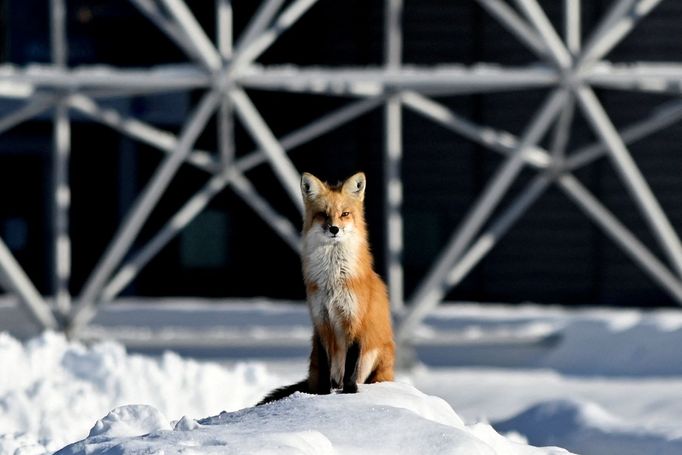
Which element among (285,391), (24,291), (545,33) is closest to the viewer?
(285,391)

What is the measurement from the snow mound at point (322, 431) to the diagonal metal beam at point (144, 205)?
562 centimetres

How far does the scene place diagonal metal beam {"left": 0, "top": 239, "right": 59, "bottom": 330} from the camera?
12055 mm

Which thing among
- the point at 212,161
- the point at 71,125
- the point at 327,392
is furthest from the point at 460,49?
the point at 327,392

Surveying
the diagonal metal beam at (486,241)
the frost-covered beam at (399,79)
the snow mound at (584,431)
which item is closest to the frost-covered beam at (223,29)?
the frost-covered beam at (399,79)

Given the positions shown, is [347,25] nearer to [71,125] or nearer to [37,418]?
[71,125]

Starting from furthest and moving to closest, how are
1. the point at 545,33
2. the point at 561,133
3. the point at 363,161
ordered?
the point at 363,161
the point at 561,133
the point at 545,33

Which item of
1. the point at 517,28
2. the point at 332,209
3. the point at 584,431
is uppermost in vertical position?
the point at 517,28

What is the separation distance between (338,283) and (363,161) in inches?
422

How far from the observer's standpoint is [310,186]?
6176 millimetres

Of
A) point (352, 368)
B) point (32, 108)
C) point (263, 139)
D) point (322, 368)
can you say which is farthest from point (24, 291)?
point (352, 368)

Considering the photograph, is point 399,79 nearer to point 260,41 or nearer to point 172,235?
point 260,41

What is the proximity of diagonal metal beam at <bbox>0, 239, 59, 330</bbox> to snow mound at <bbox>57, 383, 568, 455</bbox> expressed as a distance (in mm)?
5858

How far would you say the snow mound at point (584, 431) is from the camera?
8547 millimetres

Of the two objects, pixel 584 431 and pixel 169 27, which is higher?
pixel 169 27
